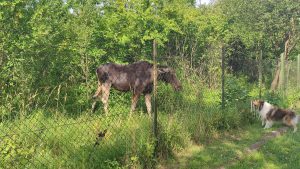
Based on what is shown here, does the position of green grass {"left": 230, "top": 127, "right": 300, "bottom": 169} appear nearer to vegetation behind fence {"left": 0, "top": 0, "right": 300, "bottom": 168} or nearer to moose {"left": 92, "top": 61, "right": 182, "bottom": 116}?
vegetation behind fence {"left": 0, "top": 0, "right": 300, "bottom": 168}

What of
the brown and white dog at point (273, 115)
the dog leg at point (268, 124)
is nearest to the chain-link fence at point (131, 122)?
the brown and white dog at point (273, 115)

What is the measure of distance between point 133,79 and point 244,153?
4.11 m

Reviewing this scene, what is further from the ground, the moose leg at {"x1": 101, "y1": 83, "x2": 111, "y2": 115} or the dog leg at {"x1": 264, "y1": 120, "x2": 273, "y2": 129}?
the moose leg at {"x1": 101, "y1": 83, "x2": 111, "y2": 115}

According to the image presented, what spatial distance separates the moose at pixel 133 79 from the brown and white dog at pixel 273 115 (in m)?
2.90

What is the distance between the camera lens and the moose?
31.1 feet

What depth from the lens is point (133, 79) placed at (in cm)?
1015

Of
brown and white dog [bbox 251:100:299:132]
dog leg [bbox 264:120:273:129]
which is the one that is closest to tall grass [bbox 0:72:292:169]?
dog leg [bbox 264:120:273:129]

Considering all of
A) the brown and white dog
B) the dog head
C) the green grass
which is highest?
the dog head

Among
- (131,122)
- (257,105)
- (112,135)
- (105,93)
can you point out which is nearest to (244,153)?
(131,122)

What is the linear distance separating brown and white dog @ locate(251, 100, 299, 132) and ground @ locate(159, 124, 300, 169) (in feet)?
2.05

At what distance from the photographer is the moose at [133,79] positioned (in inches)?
373

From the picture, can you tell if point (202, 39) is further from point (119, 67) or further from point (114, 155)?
point (114, 155)

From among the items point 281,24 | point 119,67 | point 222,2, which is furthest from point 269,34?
point 119,67

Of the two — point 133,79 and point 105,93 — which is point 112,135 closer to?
point 133,79
